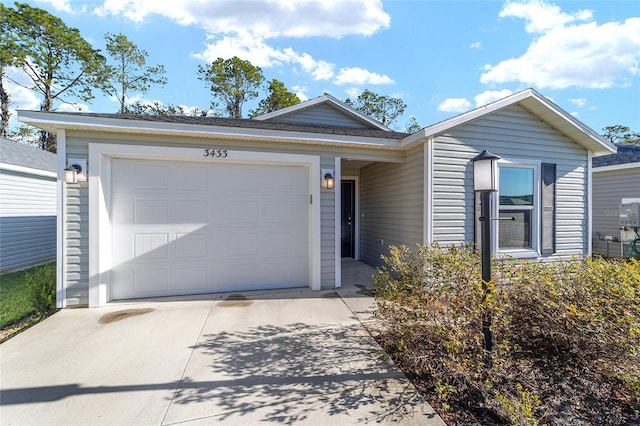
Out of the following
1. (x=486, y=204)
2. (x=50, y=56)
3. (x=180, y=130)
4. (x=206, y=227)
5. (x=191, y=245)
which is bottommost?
(x=191, y=245)

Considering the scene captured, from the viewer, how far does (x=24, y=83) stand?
49.3ft

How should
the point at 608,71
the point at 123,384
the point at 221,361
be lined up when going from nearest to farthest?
the point at 123,384 → the point at 221,361 → the point at 608,71

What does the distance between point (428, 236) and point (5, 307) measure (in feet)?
22.2

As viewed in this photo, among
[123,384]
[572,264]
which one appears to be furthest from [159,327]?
[572,264]

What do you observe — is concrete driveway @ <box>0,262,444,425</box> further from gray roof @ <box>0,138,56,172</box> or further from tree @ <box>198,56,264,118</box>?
tree @ <box>198,56,264,118</box>

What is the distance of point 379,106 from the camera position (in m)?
24.1

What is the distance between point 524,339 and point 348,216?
17.7ft

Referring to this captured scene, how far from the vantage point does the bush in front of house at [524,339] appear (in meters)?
2.06

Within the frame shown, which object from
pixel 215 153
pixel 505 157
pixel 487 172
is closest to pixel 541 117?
pixel 505 157

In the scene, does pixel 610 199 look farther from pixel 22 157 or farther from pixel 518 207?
pixel 22 157

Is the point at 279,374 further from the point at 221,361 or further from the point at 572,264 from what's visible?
the point at 572,264

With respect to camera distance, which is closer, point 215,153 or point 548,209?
point 215,153

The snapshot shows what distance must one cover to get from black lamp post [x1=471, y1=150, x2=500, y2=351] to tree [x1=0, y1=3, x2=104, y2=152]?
22.5 metres

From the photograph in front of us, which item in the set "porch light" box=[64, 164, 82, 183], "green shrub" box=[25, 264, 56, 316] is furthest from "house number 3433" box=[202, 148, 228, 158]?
"green shrub" box=[25, 264, 56, 316]
